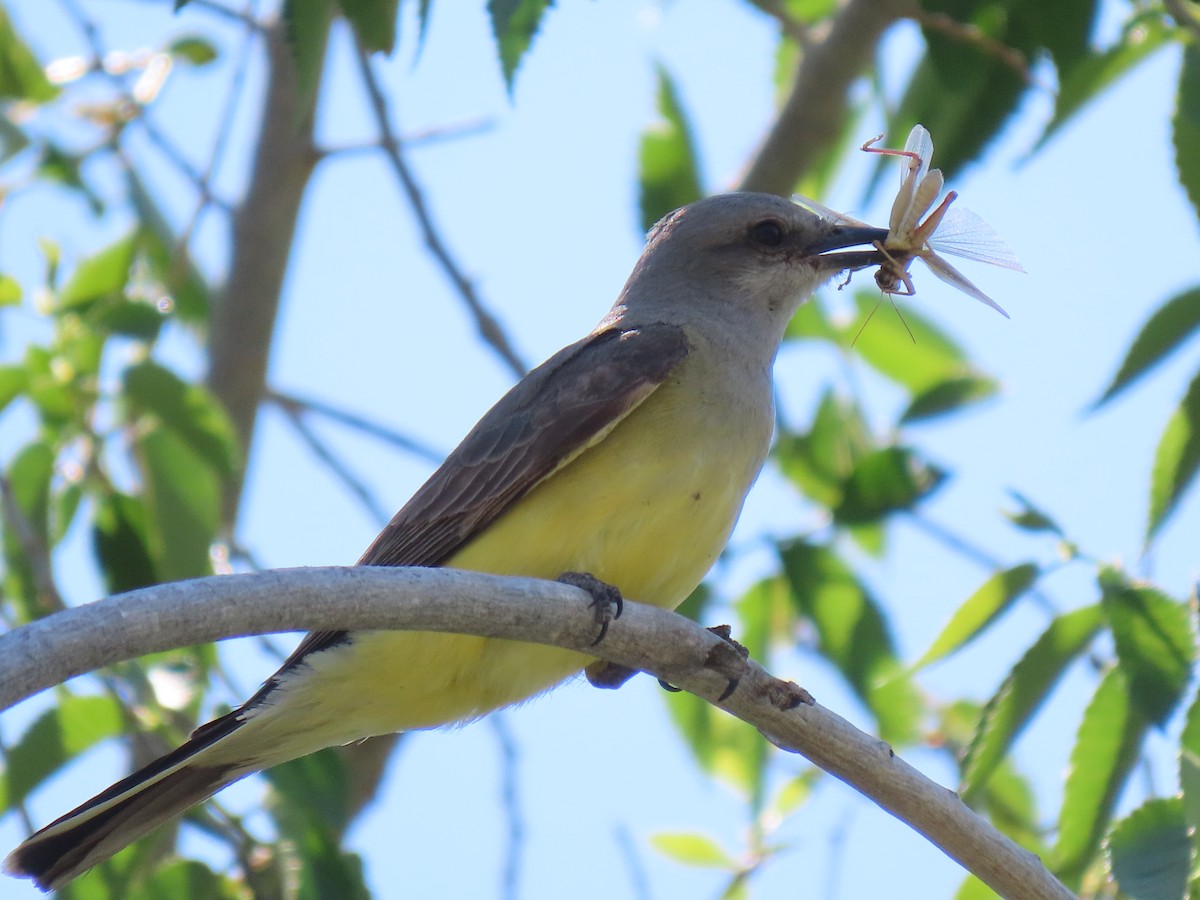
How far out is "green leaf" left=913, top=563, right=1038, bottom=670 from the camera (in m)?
4.72

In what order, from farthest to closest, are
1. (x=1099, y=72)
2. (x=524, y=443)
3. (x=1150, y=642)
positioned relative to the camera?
(x=1099, y=72) < (x=524, y=443) < (x=1150, y=642)

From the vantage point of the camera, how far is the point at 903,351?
767 centimetres

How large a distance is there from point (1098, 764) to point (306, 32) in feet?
9.53

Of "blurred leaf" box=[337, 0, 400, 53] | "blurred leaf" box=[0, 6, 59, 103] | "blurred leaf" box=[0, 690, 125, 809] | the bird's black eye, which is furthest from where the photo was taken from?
"blurred leaf" box=[0, 6, 59, 103]

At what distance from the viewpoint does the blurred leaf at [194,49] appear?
7.61m

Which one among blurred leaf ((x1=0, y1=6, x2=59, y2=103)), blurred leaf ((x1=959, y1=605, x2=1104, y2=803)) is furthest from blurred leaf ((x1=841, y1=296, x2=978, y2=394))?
blurred leaf ((x1=0, y1=6, x2=59, y2=103))

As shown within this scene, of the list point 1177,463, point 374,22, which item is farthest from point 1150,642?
point 374,22

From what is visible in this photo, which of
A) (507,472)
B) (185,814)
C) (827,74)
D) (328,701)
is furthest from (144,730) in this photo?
(827,74)

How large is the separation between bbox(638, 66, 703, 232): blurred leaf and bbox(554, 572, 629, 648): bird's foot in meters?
3.18

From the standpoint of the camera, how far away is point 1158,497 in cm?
458

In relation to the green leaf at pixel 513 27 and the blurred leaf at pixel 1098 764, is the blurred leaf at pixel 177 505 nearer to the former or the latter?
the green leaf at pixel 513 27

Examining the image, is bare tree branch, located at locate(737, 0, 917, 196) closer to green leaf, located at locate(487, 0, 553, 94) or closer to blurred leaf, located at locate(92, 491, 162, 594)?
blurred leaf, located at locate(92, 491, 162, 594)

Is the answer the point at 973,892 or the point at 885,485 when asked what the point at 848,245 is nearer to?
the point at 885,485

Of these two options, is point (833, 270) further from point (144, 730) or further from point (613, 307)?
point (144, 730)
